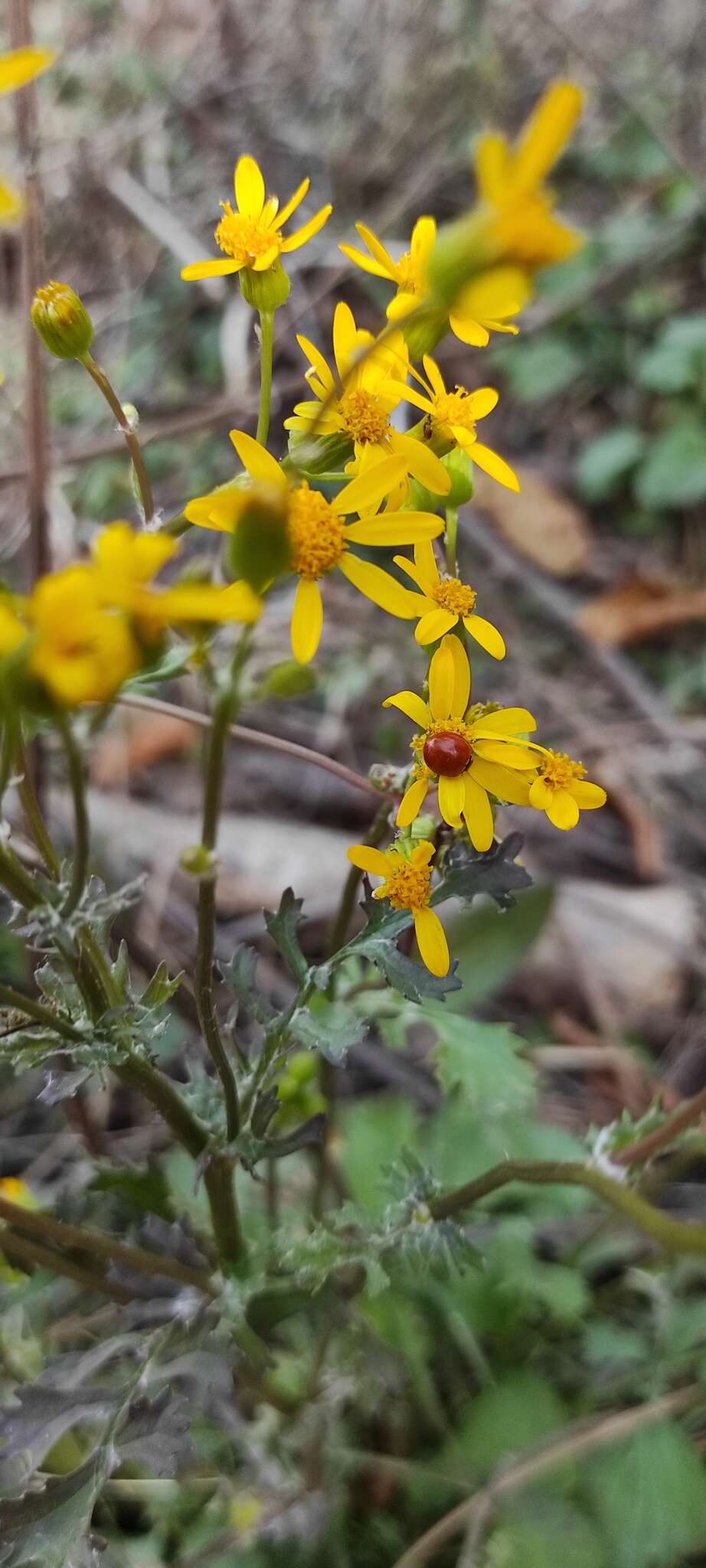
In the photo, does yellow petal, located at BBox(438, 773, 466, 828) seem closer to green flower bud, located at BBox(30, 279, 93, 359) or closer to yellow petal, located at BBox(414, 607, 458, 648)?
yellow petal, located at BBox(414, 607, 458, 648)

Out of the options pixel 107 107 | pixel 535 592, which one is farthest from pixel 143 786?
pixel 107 107

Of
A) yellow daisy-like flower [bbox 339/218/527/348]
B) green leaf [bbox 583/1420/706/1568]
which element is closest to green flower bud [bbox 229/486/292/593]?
yellow daisy-like flower [bbox 339/218/527/348]

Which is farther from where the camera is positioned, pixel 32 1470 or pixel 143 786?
pixel 143 786

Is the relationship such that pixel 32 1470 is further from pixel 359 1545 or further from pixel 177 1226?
pixel 359 1545

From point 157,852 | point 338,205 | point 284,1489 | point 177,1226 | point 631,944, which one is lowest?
point 284,1489

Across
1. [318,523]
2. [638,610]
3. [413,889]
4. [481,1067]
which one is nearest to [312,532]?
[318,523]

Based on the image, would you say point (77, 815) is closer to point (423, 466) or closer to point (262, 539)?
point (262, 539)

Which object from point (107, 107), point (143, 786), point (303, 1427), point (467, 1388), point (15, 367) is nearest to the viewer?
point (303, 1427)
